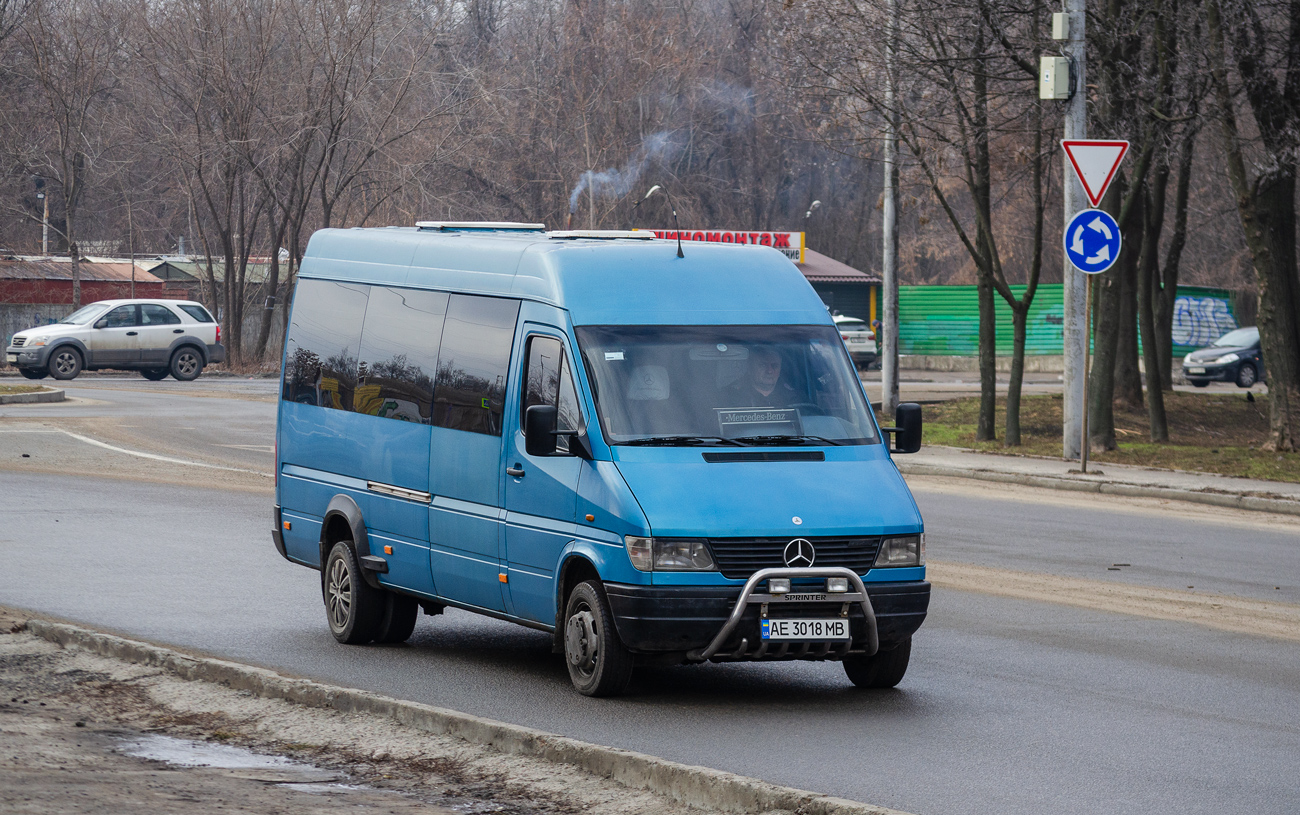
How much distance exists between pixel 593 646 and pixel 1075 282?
47.8ft

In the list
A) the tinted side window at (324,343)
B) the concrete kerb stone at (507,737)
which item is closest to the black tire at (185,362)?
the tinted side window at (324,343)

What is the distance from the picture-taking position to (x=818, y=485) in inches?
312

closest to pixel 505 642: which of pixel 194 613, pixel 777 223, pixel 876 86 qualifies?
pixel 194 613

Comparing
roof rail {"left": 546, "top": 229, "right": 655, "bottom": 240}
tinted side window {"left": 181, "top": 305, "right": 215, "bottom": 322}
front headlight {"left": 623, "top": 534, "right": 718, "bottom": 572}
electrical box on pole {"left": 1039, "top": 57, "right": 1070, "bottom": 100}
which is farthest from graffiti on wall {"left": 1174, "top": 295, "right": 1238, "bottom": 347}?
front headlight {"left": 623, "top": 534, "right": 718, "bottom": 572}

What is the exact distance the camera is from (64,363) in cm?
3891

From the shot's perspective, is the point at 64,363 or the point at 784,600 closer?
the point at 784,600

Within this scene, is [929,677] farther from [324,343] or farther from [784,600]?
[324,343]

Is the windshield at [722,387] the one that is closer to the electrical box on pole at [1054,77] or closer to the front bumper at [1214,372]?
the electrical box on pole at [1054,77]

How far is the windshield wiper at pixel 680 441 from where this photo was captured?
26.5 feet

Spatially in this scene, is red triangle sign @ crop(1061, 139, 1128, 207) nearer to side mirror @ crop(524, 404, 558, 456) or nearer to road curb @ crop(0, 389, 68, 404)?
side mirror @ crop(524, 404, 558, 456)

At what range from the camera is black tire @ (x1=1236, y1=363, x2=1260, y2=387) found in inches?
1775

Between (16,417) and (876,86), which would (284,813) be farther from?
(16,417)

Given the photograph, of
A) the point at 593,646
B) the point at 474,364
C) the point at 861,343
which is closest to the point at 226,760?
the point at 593,646

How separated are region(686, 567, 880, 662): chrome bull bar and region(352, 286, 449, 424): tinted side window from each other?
98.1 inches
